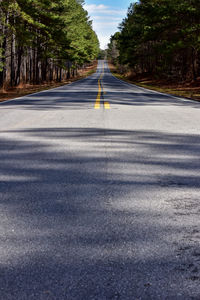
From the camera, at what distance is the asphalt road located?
75.0 inches

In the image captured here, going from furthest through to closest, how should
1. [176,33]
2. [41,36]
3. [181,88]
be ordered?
[41,36] < [176,33] < [181,88]

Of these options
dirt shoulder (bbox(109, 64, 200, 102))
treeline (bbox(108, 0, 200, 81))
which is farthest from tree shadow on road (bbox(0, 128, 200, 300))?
treeline (bbox(108, 0, 200, 81))

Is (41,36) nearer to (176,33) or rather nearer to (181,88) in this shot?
(176,33)

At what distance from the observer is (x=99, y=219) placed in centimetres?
275

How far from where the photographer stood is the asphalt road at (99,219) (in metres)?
1.90

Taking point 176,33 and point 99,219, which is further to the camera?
point 176,33

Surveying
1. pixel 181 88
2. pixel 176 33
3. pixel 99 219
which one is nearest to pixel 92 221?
pixel 99 219

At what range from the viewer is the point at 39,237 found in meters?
2.44

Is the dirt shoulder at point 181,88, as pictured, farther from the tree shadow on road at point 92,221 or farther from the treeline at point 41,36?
the tree shadow on road at point 92,221

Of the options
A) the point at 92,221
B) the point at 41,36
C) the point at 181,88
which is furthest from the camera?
the point at 41,36

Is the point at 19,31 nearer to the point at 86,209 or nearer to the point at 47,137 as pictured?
the point at 47,137

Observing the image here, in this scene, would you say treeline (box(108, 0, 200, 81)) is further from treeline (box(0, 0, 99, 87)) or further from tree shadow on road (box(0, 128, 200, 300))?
tree shadow on road (box(0, 128, 200, 300))

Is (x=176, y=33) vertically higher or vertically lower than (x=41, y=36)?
higher

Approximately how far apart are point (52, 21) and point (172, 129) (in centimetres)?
3301
